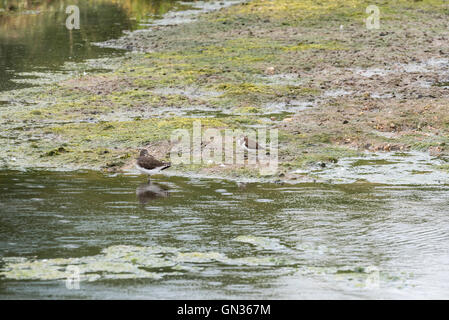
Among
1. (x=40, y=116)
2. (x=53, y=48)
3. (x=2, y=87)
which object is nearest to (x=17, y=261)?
(x=40, y=116)

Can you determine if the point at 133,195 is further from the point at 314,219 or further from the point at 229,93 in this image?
the point at 229,93

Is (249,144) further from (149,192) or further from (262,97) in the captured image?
(262,97)

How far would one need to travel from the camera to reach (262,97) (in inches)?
693

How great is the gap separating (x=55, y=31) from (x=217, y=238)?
2077cm

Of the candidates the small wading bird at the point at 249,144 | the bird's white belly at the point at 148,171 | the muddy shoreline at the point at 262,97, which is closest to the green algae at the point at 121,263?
the bird's white belly at the point at 148,171

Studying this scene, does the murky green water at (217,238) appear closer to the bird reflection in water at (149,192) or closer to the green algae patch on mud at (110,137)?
the bird reflection in water at (149,192)

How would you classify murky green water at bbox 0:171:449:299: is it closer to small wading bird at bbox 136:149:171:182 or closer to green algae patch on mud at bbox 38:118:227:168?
small wading bird at bbox 136:149:171:182

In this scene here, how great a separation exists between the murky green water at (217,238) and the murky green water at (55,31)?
29.4 feet

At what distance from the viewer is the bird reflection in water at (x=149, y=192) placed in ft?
37.5

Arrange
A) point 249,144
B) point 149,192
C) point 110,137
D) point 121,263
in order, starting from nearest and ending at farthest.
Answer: point 121,263, point 149,192, point 249,144, point 110,137

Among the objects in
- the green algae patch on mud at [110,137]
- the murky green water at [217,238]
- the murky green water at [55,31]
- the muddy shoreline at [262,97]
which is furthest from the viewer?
the murky green water at [55,31]

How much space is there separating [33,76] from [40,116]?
487cm

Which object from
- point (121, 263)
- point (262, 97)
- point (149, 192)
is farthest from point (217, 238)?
point (262, 97)
